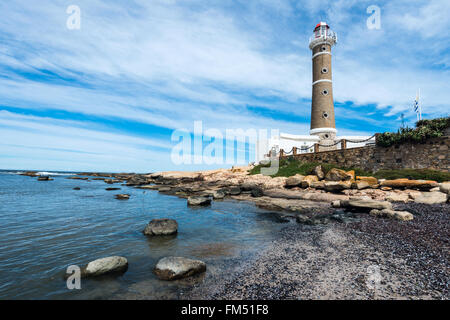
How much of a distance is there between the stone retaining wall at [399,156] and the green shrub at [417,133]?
0.38 metres

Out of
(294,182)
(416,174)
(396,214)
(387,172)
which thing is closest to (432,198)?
(396,214)

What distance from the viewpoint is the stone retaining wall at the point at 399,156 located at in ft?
52.1

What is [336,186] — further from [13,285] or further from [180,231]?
[13,285]

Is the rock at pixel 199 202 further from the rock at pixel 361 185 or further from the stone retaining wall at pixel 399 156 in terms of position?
the stone retaining wall at pixel 399 156

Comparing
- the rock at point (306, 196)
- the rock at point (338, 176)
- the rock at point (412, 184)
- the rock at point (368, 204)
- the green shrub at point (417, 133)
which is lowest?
the rock at point (306, 196)

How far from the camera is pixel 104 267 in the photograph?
4922 millimetres

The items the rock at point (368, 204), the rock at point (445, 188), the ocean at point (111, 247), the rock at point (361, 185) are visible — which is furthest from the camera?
the rock at point (361, 185)

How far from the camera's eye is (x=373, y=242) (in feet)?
21.5

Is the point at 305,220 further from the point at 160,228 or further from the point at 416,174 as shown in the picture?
the point at 416,174

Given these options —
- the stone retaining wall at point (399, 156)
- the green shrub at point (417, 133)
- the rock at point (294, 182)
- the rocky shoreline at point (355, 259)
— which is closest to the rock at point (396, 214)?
the rocky shoreline at point (355, 259)

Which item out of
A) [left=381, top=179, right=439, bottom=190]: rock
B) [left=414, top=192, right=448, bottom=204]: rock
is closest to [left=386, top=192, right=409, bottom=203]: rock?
[left=414, top=192, right=448, bottom=204]: rock

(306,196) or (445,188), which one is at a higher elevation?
(445,188)

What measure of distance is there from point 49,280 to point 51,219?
7814 mm

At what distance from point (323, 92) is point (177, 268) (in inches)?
1451
